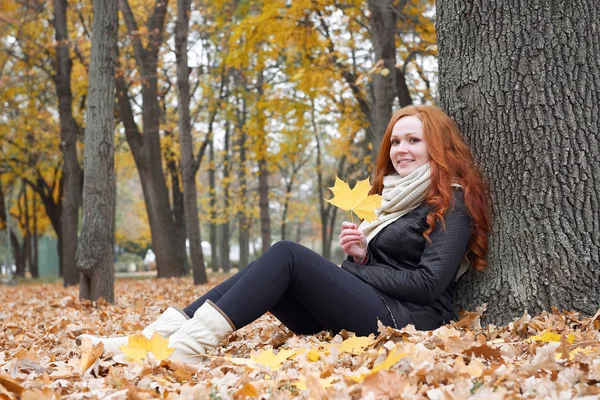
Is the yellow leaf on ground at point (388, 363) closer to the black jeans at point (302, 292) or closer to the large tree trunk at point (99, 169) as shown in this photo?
the black jeans at point (302, 292)

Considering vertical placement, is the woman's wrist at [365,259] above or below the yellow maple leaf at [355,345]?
above

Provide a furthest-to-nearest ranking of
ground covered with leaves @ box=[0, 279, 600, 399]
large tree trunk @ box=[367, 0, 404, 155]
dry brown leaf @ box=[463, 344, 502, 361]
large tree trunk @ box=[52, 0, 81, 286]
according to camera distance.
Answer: large tree trunk @ box=[52, 0, 81, 286]
large tree trunk @ box=[367, 0, 404, 155]
dry brown leaf @ box=[463, 344, 502, 361]
ground covered with leaves @ box=[0, 279, 600, 399]

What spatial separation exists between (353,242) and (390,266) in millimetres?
236

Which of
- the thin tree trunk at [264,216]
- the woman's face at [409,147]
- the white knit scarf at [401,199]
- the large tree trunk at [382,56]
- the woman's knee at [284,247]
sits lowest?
the thin tree trunk at [264,216]

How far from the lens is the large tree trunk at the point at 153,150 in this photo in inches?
512

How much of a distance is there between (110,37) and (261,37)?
3113 millimetres

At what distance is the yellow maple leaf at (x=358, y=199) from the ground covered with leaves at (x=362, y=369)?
64 centimetres

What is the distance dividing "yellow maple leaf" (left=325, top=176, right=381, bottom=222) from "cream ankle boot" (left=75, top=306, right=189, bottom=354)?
98 centimetres

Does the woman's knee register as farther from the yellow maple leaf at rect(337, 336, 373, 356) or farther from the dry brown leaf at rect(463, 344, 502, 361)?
the dry brown leaf at rect(463, 344, 502, 361)

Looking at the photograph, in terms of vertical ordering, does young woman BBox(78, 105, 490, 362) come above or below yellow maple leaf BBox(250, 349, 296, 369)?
above

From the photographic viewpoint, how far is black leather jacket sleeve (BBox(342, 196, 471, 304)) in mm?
3156

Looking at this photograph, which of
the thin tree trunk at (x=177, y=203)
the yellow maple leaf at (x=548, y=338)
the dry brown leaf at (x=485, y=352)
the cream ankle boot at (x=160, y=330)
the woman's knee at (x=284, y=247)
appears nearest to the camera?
the dry brown leaf at (x=485, y=352)

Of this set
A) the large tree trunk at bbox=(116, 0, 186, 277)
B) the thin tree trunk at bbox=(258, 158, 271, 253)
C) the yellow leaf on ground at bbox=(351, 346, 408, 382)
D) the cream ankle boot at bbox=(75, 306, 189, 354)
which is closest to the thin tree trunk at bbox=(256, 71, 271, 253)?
the thin tree trunk at bbox=(258, 158, 271, 253)

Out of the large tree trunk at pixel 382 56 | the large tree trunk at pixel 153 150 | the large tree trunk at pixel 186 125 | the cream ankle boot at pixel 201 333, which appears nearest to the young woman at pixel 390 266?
the cream ankle boot at pixel 201 333
